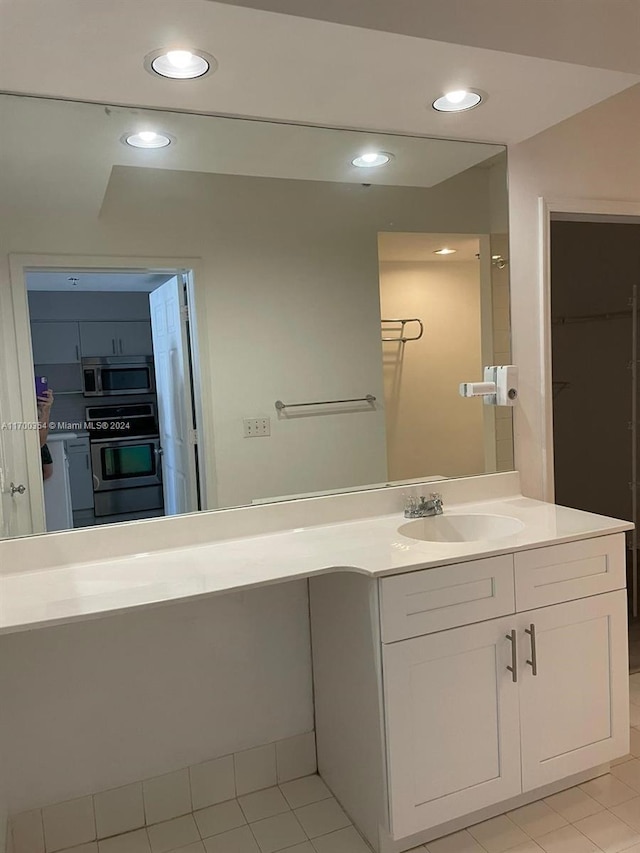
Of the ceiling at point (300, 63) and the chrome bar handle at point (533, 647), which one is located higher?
the ceiling at point (300, 63)

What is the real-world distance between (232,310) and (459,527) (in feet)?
3.61

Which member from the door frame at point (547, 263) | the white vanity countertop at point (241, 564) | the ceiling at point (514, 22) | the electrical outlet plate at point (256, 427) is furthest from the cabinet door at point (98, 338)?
the door frame at point (547, 263)

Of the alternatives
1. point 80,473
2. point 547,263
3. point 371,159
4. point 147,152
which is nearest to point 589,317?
point 547,263

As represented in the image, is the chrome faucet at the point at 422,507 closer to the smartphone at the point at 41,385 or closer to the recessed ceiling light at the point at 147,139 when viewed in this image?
the smartphone at the point at 41,385

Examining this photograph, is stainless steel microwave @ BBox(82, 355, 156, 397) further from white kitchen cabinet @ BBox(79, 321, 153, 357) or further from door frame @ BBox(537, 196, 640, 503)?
door frame @ BBox(537, 196, 640, 503)

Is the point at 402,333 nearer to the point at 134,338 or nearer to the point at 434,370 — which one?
the point at 434,370

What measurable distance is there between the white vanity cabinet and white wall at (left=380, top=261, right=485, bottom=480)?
616 mm

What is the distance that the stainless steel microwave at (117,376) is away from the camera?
194cm

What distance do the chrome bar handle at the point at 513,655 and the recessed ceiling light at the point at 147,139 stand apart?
1.83 metres

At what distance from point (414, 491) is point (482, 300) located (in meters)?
0.80

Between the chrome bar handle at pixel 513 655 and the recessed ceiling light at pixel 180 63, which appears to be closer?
the recessed ceiling light at pixel 180 63

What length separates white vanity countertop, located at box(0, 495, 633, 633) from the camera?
1585 millimetres

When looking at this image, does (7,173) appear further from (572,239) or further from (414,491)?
(572,239)

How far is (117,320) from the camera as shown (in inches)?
78.4
